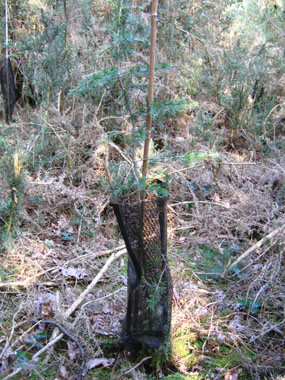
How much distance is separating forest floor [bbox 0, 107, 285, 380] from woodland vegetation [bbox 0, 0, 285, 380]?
1 centimetres

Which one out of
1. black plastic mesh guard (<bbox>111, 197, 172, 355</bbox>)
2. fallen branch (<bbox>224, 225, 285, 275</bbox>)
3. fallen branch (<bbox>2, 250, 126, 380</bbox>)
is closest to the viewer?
→ black plastic mesh guard (<bbox>111, 197, 172, 355</bbox>)

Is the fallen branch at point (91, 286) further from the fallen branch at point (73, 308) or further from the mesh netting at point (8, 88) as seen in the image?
the mesh netting at point (8, 88)

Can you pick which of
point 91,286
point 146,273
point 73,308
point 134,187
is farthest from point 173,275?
point 134,187

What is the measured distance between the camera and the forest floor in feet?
7.91

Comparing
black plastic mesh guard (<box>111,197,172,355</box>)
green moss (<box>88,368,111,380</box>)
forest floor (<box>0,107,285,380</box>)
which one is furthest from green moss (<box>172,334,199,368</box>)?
green moss (<box>88,368,111,380</box>)

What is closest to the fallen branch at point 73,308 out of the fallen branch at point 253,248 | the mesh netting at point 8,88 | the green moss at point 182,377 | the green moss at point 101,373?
the green moss at point 101,373

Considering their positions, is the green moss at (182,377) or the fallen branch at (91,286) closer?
the green moss at (182,377)

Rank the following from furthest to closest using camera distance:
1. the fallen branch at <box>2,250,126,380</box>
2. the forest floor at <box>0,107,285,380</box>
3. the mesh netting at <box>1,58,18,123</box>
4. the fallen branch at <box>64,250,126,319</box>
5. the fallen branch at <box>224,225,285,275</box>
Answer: the mesh netting at <box>1,58,18,123</box>
the fallen branch at <box>224,225,285,275</box>
the fallen branch at <box>64,250,126,319</box>
the forest floor at <box>0,107,285,380</box>
the fallen branch at <box>2,250,126,380</box>

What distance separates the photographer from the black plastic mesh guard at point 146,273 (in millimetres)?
2080

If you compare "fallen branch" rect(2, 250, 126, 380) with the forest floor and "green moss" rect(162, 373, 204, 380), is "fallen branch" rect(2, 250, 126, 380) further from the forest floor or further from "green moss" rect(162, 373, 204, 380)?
"green moss" rect(162, 373, 204, 380)

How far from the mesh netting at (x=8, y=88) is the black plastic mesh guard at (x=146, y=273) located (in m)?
3.20

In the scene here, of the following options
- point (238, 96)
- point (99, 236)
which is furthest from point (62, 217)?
point (238, 96)

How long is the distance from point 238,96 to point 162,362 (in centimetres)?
360

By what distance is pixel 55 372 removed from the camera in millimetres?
2281
